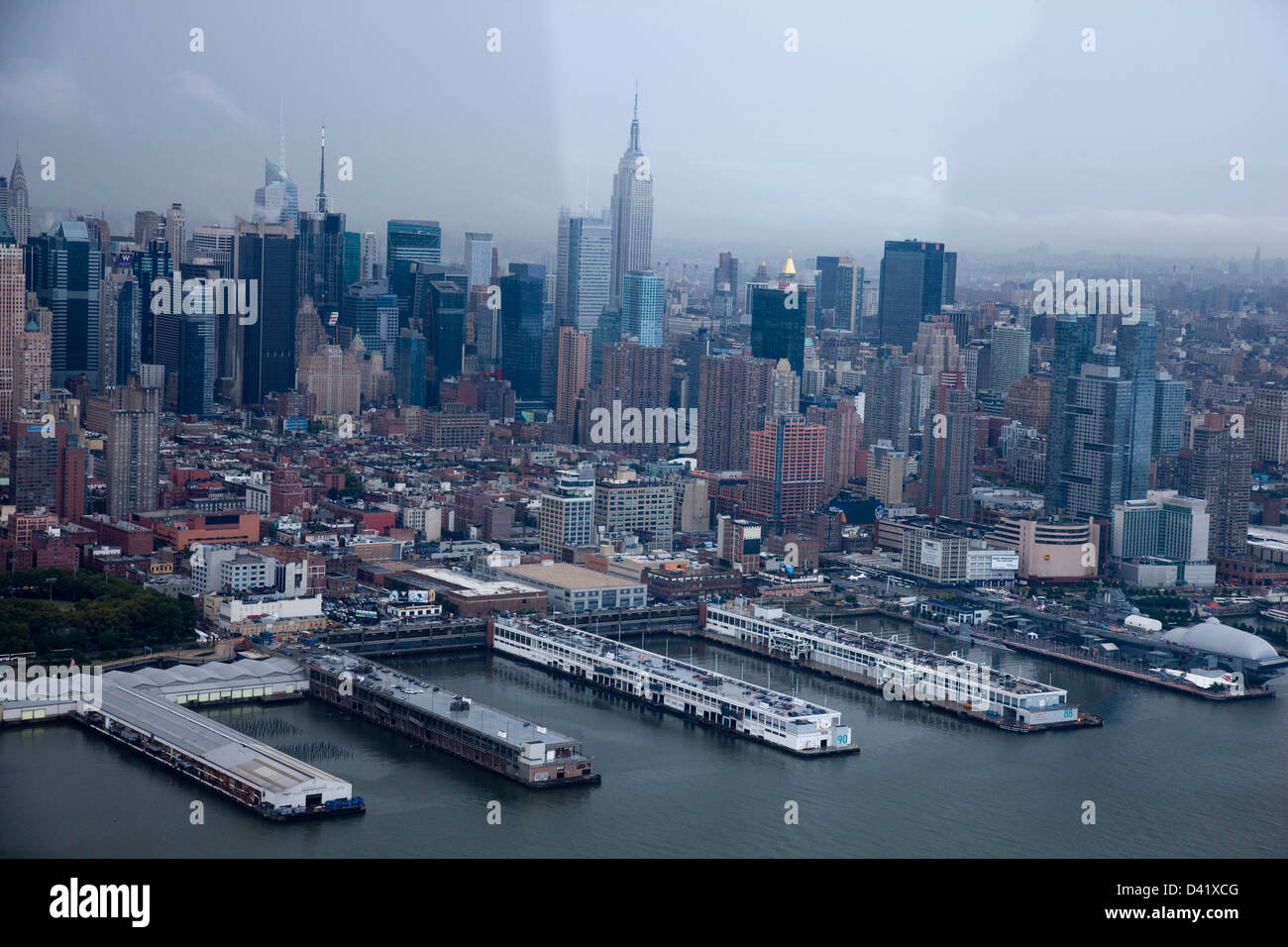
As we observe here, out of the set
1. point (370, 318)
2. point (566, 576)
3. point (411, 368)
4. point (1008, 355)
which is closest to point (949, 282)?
point (1008, 355)

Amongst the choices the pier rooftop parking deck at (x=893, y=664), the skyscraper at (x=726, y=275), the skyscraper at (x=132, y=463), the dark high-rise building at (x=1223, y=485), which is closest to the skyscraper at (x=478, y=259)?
the skyscraper at (x=726, y=275)

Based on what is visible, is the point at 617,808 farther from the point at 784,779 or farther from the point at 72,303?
the point at 72,303

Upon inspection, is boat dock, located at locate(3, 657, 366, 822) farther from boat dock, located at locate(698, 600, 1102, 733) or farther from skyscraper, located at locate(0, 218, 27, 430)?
skyscraper, located at locate(0, 218, 27, 430)

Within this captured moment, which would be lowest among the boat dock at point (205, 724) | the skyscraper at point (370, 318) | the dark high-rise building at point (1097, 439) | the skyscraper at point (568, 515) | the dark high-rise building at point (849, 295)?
the boat dock at point (205, 724)

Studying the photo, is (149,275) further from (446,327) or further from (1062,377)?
(1062,377)

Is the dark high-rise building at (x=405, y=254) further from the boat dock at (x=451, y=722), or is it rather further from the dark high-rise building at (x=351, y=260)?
the boat dock at (x=451, y=722)

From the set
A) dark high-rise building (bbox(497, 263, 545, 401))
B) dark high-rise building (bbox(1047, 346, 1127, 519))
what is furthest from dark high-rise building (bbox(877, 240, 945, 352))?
dark high-rise building (bbox(1047, 346, 1127, 519))

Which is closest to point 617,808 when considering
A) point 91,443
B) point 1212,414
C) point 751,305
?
point 91,443
